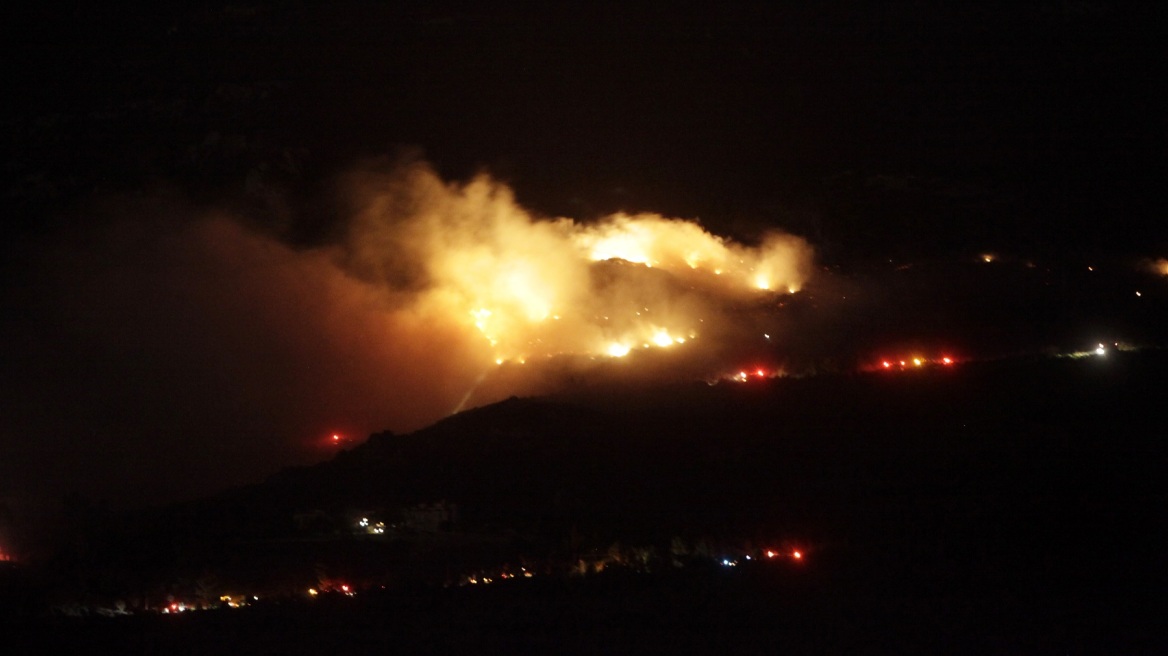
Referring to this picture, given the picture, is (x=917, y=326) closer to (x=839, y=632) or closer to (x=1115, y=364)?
(x=1115, y=364)

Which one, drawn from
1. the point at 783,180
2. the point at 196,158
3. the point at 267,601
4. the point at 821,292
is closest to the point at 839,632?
the point at 267,601

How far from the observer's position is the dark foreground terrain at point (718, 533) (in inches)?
429

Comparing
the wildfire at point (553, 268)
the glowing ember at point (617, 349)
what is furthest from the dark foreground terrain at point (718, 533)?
the wildfire at point (553, 268)

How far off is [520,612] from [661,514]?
305 centimetres

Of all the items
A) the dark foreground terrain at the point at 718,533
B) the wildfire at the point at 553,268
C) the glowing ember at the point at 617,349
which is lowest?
the dark foreground terrain at the point at 718,533

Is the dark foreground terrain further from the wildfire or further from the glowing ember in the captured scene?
the wildfire

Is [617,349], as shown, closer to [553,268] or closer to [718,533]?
[553,268]

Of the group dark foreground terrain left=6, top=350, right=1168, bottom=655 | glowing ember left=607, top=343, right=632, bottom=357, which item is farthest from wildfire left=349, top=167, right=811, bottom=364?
dark foreground terrain left=6, top=350, right=1168, bottom=655

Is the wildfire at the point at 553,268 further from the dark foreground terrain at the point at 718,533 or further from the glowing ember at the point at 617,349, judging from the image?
the dark foreground terrain at the point at 718,533

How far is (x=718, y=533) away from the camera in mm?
13102

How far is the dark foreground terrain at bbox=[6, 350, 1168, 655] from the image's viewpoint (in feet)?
35.8

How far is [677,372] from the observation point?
63.8ft

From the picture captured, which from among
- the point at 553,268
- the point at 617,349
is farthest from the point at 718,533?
the point at 553,268

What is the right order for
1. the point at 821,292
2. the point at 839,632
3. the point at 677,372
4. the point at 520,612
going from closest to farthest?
the point at 839,632, the point at 520,612, the point at 677,372, the point at 821,292
